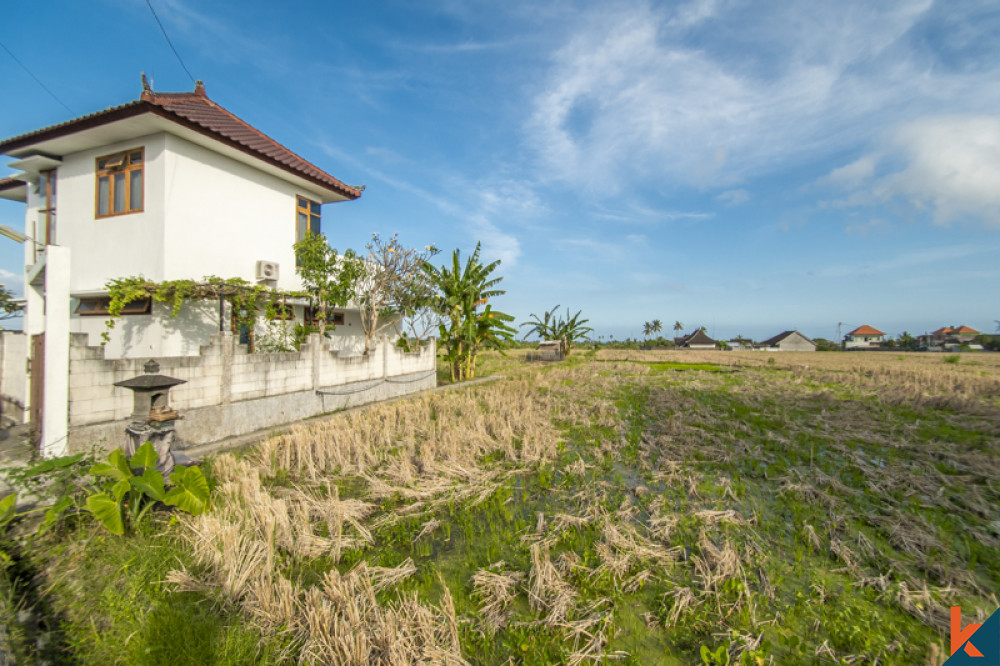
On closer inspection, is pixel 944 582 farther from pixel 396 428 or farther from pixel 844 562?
pixel 396 428

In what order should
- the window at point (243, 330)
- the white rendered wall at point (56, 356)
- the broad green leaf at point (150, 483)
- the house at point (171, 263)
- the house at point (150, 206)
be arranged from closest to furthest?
1. the broad green leaf at point (150, 483)
2. the white rendered wall at point (56, 356)
3. the house at point (171, 263)
4. the house at point (150, 206)
5. the window at point (243, 330)

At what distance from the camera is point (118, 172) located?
968 centimetres

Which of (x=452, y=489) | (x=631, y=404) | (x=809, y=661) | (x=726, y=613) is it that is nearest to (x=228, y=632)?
(x=452, y=489)

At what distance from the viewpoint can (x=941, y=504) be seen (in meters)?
4.41

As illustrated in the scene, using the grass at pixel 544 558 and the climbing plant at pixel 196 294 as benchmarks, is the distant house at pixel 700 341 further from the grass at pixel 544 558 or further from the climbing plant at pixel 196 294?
the climbing plant at pixel 196 294

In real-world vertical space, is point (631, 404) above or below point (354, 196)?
below

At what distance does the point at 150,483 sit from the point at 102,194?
10.4 meters

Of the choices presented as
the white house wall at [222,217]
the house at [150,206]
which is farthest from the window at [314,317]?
the house at [150,206]

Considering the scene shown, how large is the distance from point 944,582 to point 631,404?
Answer: 7.46 metres

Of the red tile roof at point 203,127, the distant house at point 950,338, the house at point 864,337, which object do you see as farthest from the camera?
the house at point 864,337

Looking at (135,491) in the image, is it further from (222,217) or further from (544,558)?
(222,217)

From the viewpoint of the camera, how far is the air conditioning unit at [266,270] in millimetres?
10906

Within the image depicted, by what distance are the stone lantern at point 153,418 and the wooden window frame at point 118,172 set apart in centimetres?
709

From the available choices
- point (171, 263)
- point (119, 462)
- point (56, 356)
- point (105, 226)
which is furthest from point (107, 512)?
point (105, 226)
